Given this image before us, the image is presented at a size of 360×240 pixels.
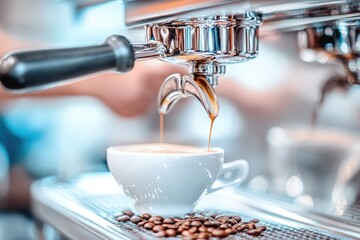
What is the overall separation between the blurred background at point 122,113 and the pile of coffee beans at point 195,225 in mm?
213

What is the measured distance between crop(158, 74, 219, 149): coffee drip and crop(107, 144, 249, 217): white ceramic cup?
4cm

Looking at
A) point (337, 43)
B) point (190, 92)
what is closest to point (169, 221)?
point (190, 92)

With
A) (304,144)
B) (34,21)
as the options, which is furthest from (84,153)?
(304,144)

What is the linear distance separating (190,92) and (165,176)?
0.09 m

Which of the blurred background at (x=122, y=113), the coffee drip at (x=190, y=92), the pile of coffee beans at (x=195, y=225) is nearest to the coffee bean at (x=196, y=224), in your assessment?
the pile of coffee beans at (x=195, y=225)

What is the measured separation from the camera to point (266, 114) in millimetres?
965

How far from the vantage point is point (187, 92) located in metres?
0.58

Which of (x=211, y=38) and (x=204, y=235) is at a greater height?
(x=211, y=38)

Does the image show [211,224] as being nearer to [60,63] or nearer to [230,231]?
[230,231]

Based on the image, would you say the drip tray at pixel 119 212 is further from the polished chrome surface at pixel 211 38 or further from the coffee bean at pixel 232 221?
the polished chrome surface at pixel 211 38

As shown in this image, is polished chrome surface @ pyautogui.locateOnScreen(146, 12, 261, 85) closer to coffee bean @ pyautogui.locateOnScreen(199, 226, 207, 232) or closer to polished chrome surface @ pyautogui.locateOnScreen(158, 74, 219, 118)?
polished chrome surface @ pyautogui.locateOnScreen(158, 74, 219, 118)

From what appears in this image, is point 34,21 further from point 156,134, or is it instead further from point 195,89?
point 195,89

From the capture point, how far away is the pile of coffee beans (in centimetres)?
49

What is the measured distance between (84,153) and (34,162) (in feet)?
0.26
